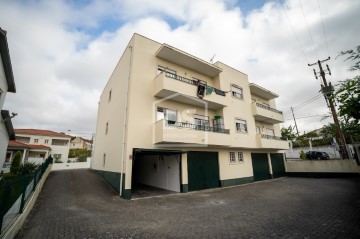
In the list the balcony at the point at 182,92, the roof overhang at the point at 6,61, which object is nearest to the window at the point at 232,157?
the balcony at the point at 182,92

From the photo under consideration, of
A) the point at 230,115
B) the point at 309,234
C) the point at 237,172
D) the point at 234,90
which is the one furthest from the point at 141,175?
the point at 309,234

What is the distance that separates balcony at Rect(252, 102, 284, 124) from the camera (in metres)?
18.8

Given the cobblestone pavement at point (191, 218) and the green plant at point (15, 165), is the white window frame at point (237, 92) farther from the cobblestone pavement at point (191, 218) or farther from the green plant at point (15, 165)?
the green plant at point (15, 165)

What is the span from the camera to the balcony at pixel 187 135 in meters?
11.2

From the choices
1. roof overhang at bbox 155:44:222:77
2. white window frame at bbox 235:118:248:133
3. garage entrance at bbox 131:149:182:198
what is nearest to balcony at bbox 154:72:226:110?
roof overhang at bbox 155:44:222:77

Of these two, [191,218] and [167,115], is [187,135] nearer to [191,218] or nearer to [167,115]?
[167,115]

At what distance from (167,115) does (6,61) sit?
454 inches

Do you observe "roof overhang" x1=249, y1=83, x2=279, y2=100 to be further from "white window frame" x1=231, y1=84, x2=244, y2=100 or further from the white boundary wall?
the white boundary wall

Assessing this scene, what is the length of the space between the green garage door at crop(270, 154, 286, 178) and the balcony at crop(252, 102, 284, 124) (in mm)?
4334

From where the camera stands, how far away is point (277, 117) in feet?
69.9

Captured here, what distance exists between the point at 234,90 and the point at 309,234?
1486cm

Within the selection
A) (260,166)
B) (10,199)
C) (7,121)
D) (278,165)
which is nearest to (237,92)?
(260,166)

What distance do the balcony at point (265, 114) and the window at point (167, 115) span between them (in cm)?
1011

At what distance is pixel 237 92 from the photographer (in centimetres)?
1858
